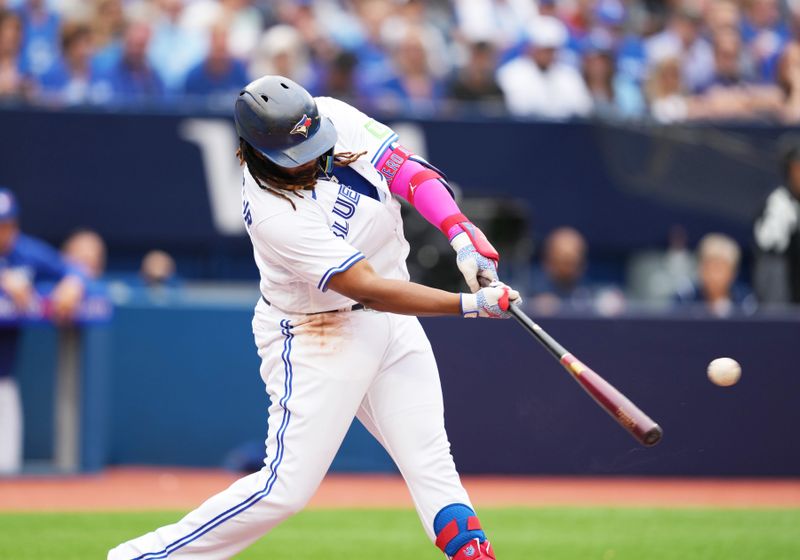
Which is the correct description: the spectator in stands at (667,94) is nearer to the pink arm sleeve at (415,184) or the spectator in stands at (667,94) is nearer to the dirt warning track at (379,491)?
the dirt warning track at (379,491)

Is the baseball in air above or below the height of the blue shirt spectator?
below

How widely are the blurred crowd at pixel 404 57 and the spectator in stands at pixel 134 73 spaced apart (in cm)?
1

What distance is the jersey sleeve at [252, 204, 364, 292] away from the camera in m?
4.75

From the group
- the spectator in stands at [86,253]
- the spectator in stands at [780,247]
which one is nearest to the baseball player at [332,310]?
the spectator in stands at [86,253]

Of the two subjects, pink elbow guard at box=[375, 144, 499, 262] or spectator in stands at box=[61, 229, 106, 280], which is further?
spectator in stands at box=[61, 229, 106, 280]

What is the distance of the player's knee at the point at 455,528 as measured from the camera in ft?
16.3

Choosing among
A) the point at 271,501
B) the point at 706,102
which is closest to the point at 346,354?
the point at 271,501

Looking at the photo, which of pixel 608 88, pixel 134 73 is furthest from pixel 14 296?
pixel 608 88

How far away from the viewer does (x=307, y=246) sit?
4.76 meters

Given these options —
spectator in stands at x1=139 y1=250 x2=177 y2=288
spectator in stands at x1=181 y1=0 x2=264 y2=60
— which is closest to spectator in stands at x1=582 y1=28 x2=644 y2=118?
spectator in stands at x1=181 y1=0 x2=264 y2=60

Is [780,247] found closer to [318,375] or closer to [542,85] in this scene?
[542,85]

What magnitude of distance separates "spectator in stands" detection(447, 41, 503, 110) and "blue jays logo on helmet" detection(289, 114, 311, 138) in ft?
24.3

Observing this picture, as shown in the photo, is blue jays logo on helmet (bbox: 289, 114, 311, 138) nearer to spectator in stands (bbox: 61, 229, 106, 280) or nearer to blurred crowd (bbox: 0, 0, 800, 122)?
spectator in stands (bbox: 61, 229, 106, 280)

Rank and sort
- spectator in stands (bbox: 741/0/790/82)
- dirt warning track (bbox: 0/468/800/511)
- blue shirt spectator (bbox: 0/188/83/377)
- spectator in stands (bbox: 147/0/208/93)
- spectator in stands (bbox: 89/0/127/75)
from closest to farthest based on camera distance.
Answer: dirt warning track (bbox: 0/468/800/511), blue shirt spectator (bbox: 0/188/83/377), spectator in stands (bbox: 89/0/127/75), spectator in stands (bbox: 147/0/208/93), spectator in stands (bbox: 741/0/790/82)
